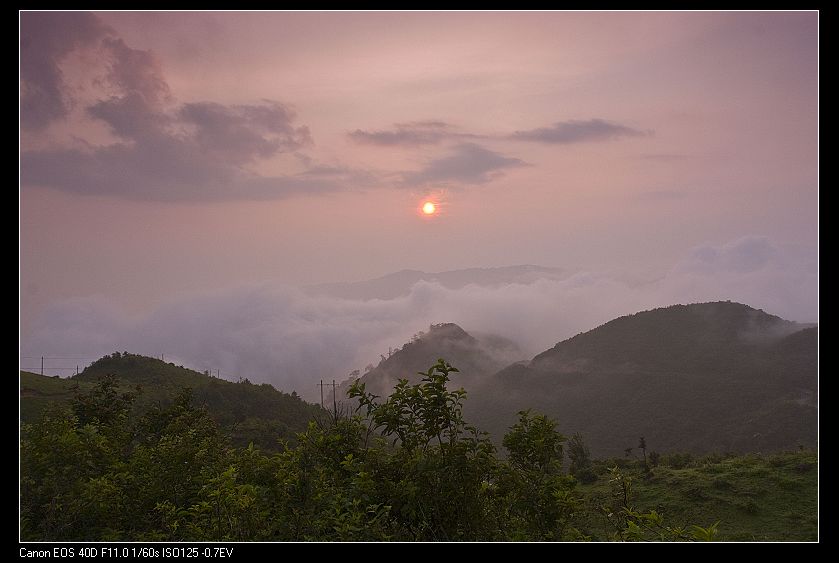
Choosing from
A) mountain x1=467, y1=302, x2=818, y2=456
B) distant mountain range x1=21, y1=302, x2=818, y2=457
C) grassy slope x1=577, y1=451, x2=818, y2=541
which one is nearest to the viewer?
grassy slope x1=577, y1=451, x2=818, y2=541

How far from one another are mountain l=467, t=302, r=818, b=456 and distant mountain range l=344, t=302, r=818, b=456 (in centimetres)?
16

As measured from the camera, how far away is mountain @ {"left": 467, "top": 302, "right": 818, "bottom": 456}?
2371 inches

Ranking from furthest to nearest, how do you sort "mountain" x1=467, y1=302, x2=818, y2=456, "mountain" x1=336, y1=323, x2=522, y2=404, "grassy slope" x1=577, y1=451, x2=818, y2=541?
"mountain" x1=336, y1=323, x2=522, y2=404, "mountain" x1=467, y1=302, x2=818, y2=456, "grassy slope" x1=577, y1=451, x2=818, y2=541

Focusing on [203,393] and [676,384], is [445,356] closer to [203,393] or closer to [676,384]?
[676,384]

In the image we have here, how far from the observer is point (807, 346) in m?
75.6

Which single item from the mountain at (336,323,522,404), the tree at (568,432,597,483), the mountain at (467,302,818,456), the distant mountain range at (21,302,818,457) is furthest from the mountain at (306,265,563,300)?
the mountain at (336,323,522,404)

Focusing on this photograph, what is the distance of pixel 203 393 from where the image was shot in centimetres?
4038

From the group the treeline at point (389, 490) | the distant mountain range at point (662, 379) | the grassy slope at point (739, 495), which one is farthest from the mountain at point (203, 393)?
the distant mountain range at point (662, 379)

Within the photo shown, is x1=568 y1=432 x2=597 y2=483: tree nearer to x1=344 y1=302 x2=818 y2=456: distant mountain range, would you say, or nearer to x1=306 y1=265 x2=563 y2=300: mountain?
x1=306 y1=265 x2=563 y2=300: mountain

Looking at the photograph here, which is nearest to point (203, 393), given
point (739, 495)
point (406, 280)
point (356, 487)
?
point (406, 280)

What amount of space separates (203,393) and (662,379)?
61403 millimetres
